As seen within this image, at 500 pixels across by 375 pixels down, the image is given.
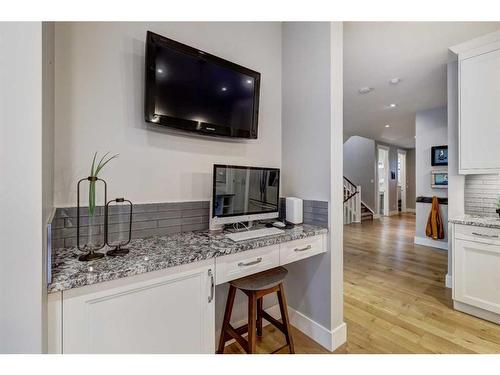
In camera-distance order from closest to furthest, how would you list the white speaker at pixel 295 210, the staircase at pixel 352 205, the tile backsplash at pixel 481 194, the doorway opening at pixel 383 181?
the white speaker at pixel 295 210 < the tile backsplash at pixel 481 194 < the staircase at pixel 352 205 < the doorway opening at pixel 383 181

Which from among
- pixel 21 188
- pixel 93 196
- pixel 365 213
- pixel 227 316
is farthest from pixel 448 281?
pixel 365 213

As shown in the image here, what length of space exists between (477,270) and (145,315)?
267 centimetres

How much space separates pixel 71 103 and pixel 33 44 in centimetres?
58

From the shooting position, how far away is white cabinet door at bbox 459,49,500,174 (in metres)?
2.16

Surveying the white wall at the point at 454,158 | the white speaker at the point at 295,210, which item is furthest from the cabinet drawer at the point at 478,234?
the white speaker at the point at 295,210

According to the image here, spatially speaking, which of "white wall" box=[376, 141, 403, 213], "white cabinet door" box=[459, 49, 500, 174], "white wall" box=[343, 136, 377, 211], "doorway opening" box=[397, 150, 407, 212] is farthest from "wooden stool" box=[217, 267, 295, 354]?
"doorway opening" box=[397, 150, 407, 212]

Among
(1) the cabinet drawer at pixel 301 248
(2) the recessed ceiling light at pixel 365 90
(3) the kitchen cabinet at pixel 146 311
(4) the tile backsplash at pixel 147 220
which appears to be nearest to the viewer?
(3) the kitchen cabinet at pixel 146 311

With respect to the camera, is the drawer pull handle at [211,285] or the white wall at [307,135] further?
the white wall at [307,135]

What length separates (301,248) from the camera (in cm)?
160

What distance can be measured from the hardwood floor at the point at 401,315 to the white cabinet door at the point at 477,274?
169mm

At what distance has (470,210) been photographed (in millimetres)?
2607

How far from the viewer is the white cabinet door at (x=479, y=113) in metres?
2.16

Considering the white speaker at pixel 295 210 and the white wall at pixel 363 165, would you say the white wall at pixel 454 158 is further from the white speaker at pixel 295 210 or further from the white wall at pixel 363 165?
the white wall at pixel 363 165

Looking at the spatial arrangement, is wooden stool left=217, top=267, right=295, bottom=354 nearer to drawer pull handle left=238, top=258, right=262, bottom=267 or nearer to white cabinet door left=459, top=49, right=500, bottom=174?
drawer pull handle left=238, top=258, right=262, bottom=267
